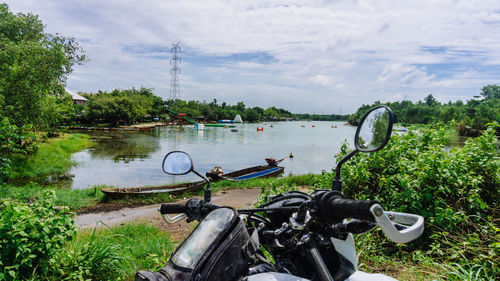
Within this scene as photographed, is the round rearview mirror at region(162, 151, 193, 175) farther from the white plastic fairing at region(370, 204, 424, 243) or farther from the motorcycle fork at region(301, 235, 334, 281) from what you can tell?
the white plastic fairing at region(370, 204, 424, 243)

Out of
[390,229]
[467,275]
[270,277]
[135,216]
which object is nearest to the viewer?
[390,229]

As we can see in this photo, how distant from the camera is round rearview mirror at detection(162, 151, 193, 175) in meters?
2.05

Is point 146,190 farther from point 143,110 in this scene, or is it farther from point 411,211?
point 143,110

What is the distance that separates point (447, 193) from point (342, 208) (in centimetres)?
405

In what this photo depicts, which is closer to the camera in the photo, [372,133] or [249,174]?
[372,133]

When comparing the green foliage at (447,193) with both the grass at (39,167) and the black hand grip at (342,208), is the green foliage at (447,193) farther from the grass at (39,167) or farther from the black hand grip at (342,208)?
the grass at (39,167)

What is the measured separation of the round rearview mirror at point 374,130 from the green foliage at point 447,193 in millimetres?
2683

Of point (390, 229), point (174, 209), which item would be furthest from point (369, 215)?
point (174, 209)

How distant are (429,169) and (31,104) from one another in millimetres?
19341

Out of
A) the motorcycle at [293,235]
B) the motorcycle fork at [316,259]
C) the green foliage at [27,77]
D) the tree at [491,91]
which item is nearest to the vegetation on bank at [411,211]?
the motorcycle at [293,235]

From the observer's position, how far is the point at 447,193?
4.25m

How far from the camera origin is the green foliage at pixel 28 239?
2.84 m

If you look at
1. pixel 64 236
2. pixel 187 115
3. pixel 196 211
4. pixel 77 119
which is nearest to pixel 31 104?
pixel 64 236

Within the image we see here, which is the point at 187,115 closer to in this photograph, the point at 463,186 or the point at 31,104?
the point at 31,104
